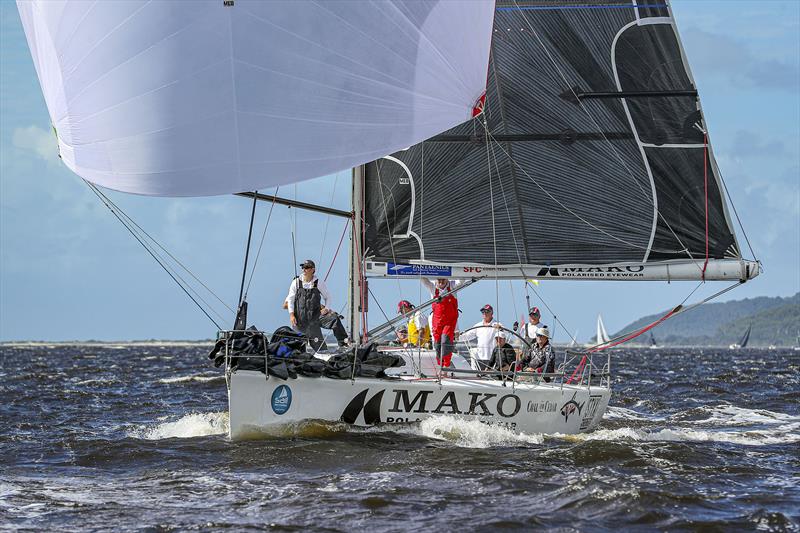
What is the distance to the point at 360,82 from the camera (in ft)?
34.4

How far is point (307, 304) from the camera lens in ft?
46.5

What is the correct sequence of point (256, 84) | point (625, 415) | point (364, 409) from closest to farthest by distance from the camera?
point (256, 84)
point (364, 409)
point (625, 415)

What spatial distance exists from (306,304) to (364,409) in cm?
221

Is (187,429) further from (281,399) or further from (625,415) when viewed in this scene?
(625,415)

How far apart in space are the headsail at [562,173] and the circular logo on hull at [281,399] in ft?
10.9

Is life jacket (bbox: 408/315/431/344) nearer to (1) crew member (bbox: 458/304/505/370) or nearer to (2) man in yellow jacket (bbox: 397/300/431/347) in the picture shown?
(2) man in yellow jacket (bbox: 397/300/431/347)

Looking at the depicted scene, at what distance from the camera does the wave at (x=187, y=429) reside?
48.0ft

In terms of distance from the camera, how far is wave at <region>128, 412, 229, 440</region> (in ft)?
48.0

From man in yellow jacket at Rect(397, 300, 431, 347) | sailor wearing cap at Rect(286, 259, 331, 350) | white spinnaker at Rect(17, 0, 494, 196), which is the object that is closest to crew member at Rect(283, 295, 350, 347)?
sailor wearing cap at Rect(286, 259, 331, 350)

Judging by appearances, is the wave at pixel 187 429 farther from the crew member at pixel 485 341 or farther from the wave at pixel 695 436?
the wave at pixel 695 436

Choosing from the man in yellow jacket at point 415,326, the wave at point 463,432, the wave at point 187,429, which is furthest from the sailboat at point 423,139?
the wave at point 187,429

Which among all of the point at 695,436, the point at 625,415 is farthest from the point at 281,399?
the point at 625,415

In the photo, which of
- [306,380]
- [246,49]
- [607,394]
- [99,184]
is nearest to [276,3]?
[246,49]

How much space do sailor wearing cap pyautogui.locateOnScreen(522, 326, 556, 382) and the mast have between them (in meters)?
2.52
